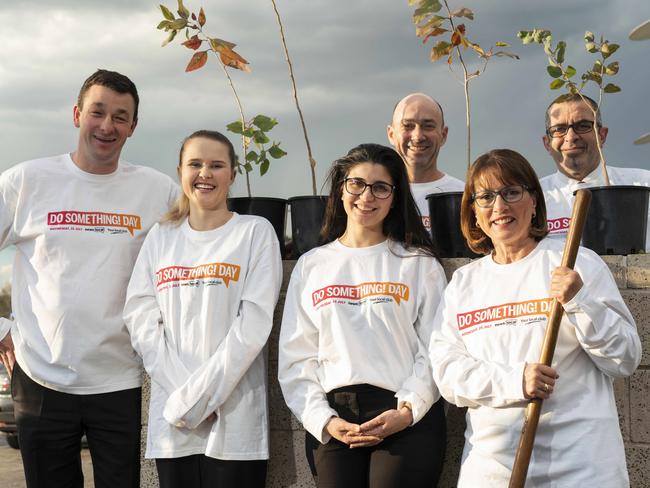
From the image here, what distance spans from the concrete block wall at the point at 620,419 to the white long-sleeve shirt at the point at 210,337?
426 millimetres

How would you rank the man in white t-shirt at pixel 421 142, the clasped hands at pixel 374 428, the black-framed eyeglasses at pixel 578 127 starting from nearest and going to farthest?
the clasped hands at pixel 374 428, the black-framed eyeglasses at pixel 578 127, the man in white t-shirt at pixel 421 142

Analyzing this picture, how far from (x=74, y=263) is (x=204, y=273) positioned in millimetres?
659

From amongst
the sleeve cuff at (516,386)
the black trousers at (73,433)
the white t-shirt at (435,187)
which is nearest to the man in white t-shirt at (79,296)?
the black trousers at (73,433)

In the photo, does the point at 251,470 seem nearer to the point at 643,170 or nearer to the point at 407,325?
the point at 407,325

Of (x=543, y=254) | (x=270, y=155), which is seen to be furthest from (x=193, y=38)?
(x=543, y=254)

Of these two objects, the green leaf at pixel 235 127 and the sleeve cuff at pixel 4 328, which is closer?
the sleeve cuff at pixel 4 328

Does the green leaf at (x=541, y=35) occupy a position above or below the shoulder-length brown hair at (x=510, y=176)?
above

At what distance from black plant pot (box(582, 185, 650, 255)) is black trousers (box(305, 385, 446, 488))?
1.14 meters

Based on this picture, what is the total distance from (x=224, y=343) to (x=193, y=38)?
1.92 m

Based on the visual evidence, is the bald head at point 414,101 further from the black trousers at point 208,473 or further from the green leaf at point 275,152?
the black trousers at point 208,473

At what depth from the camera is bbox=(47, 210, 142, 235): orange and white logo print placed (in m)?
3.50

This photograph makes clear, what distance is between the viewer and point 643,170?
431 cm

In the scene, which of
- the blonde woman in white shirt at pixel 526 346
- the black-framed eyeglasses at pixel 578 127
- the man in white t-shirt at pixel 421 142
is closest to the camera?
the blonde woman in white shirt at pixel 526 346

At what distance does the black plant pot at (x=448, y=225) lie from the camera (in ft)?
11.6
